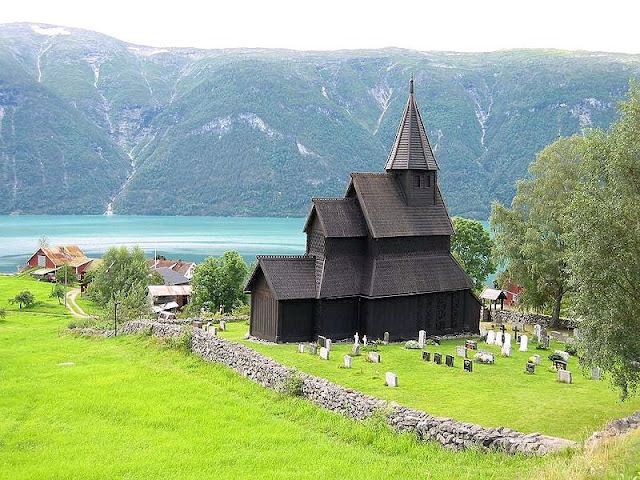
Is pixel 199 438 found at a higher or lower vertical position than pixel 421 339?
higher

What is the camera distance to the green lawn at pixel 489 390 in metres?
19.5

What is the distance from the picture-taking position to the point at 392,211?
3478 cm

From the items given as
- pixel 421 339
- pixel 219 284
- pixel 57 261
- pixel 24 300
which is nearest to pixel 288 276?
pixel 421 339

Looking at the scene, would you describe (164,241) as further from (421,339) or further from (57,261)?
(421,339)

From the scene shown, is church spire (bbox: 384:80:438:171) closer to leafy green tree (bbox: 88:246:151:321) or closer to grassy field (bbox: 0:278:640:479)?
grassy field (bbox: 0:278:640:479)

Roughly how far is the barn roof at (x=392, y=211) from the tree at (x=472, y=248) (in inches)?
757

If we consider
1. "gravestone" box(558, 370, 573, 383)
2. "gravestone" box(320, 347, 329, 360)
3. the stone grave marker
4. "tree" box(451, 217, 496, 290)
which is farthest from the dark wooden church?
"tree" box(451, 217, 496, 290)

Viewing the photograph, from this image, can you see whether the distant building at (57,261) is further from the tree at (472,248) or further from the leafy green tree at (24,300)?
the tree at (472,248)

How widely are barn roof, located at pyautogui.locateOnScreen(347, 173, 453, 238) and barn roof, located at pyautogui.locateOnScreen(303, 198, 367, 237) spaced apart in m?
0.46

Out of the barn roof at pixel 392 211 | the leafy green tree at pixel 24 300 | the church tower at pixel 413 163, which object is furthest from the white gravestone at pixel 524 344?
the leafy green tree at pixel 24 300

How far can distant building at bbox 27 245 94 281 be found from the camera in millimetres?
85062

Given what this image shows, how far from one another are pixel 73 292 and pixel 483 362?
58723 mm

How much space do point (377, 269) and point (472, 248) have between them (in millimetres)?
24271

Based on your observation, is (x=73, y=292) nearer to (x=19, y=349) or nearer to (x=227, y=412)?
(x=19, y=349)
